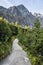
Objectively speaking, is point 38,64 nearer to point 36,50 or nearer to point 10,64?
point 10,64

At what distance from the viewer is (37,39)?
64938 millimetres

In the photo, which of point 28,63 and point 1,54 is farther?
point 1,54

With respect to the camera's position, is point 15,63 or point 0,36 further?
point 0,36

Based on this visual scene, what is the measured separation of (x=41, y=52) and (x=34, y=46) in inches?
180

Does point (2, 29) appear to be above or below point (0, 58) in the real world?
above

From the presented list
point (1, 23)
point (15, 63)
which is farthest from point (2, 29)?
point (15, 63)

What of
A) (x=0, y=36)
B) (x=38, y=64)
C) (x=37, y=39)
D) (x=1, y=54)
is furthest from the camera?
(x=0, y=36)

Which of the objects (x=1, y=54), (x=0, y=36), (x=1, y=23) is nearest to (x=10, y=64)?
(x=1, y=54)

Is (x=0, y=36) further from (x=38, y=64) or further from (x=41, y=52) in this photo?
(x=38, y=64)

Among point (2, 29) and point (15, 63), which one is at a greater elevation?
point (2, 29)

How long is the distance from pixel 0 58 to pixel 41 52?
14.6 meters

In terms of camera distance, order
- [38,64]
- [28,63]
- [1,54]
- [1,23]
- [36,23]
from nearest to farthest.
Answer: [38,64], [28,63], [1,54], [1,23], [36,23]

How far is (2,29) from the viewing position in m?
78.6

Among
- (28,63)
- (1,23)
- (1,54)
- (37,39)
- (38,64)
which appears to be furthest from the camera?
(1,23)
